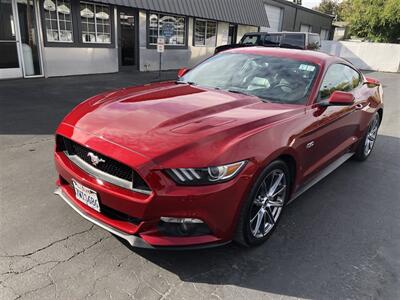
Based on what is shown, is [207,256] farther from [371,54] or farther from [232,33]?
[371,54]

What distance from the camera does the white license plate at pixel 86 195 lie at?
2633mm

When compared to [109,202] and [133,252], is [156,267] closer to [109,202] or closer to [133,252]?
[133,252]

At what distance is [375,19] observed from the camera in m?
28.5

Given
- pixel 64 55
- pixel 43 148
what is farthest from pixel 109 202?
pixel 64 55

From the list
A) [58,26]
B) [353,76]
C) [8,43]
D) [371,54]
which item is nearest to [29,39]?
[8,43]

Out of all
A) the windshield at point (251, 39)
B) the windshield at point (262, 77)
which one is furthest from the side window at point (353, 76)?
the windshield at point (251, 39)

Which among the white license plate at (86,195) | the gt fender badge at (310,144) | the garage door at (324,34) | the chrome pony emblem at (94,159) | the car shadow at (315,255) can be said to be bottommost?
the car shadow at (315,255)

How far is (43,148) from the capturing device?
16.7 feet

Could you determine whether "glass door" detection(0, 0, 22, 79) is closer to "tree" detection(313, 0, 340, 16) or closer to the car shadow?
the car shadow

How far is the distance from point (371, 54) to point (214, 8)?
44.1 feet

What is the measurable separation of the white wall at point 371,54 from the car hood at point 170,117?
2438 centimetres

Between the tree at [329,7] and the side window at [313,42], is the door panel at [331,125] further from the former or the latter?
the tree at [329,7]

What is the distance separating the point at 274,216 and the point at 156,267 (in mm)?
1165

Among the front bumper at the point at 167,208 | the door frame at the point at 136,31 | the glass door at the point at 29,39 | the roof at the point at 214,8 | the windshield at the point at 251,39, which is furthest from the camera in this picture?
the windshield at the point at 251,39
